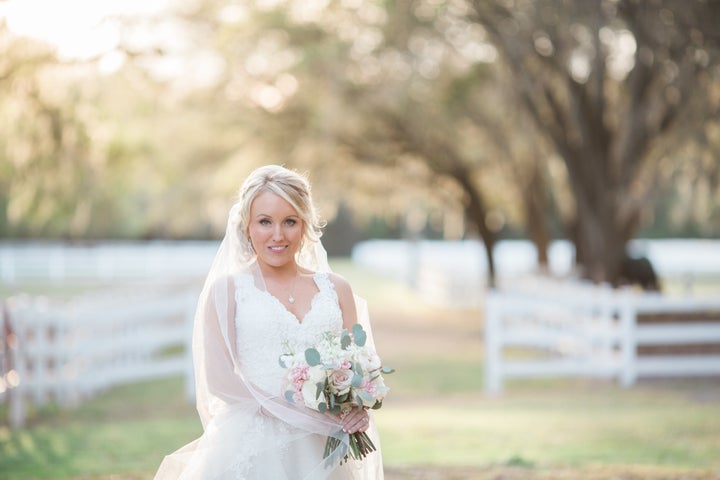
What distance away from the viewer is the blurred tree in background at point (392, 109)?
12.0 m

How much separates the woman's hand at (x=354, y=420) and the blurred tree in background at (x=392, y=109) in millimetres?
8572

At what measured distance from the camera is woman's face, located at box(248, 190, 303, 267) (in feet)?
12.1

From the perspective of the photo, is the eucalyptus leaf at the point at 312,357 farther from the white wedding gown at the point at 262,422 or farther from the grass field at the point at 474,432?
the grass field at the point at 474,432

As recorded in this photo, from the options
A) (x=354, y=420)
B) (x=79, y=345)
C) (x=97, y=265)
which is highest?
(x=354, y=420)

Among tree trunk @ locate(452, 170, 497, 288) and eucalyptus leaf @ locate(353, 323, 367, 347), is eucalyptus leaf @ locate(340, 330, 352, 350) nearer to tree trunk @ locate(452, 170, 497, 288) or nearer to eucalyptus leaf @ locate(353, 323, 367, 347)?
eucalyptus leaf @ locate(353, 323, 367, 347)

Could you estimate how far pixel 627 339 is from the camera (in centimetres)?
1156

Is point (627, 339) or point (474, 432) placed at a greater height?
point (627, 339)

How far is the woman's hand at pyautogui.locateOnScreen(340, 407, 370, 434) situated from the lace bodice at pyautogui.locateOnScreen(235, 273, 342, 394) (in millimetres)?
296

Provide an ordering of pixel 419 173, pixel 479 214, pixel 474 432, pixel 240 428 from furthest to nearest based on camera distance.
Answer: pixel 419 173
pixel 479 214
pixel 474 432
pixel 240 428

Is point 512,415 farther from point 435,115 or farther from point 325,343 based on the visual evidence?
point 435,115

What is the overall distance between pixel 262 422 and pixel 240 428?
3.5 inches

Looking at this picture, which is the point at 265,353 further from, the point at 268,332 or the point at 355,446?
the point at 355,446

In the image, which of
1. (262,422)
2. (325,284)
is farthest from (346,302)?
(262,422)

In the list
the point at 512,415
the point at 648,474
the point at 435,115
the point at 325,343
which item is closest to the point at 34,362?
the point at 512,415
